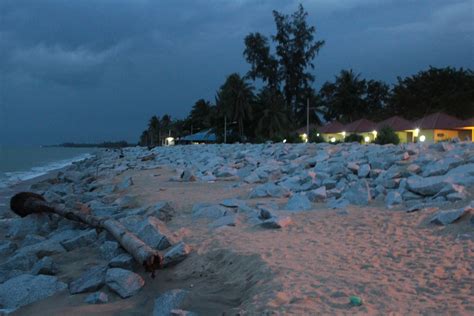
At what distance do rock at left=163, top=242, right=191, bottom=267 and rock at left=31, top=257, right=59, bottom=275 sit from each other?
52.4 inches

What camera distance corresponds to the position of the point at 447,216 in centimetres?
443

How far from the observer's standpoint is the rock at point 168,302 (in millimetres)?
3258

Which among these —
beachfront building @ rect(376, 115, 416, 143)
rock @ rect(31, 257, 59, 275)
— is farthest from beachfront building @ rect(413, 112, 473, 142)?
rock @ rect(31, 257, 59, 275)

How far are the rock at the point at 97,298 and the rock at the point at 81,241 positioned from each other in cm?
194

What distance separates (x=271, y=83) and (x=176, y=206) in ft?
132

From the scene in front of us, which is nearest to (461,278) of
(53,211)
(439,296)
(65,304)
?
(439,296)

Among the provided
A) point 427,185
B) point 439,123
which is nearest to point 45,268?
point 427,185

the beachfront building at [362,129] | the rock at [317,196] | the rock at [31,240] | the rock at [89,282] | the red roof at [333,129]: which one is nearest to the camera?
the rock at [89,282]

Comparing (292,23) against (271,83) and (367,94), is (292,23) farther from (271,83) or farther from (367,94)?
(367,94)

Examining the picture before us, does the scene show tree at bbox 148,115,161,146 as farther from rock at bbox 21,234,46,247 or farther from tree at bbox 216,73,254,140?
rock at bbox 21,234,46,247

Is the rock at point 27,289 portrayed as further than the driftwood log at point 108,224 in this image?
→ No

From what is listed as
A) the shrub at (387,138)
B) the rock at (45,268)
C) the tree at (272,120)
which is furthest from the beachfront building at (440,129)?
the rock at (45,268)

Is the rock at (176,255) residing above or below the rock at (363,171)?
below

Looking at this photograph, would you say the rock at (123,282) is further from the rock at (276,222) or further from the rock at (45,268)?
the rock at (276,222)
